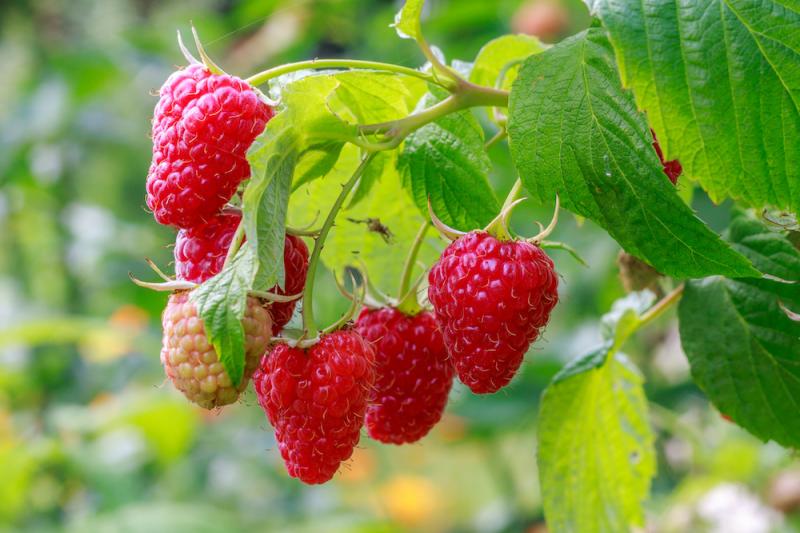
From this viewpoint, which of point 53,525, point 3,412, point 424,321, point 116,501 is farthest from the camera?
point 3,412

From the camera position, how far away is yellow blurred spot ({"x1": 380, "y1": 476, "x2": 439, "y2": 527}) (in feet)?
11.7

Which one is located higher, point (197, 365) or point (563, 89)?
point (563, 89)

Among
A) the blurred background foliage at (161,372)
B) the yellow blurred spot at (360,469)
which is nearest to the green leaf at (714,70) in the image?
the blurred background foliage at (161,372)

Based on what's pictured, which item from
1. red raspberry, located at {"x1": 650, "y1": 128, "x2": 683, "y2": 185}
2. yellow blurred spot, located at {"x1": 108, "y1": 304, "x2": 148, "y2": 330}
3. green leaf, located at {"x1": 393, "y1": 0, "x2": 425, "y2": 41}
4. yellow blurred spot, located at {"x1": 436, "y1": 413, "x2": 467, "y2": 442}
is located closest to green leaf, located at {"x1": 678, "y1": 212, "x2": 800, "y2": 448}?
red raspberry, located at {"x1": 650, "y1": 128, "x2": 683, "y2": 185}

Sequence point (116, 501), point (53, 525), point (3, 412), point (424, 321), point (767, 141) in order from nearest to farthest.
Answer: point (767, 141), point (424, 321), point (116, 501), point (53, 525), point (3, 412)

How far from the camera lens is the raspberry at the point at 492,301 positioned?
0.77 m

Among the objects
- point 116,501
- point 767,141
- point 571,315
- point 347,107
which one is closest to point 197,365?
point 347,107

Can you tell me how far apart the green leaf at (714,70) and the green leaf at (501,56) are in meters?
0.25

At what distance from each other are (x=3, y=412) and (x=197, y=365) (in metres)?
2.35

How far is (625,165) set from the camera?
707mm

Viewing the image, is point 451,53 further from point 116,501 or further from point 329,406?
point 329,406

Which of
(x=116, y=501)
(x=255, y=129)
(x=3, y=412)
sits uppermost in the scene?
(x=255, y=129)

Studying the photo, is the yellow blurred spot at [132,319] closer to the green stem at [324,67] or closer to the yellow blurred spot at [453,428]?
the yellow blurred spot at [453,428]

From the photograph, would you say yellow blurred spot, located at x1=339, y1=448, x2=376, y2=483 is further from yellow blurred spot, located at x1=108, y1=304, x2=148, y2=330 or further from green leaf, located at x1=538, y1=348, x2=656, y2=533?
green leaf, located at x1=538, y1=348, x2=656, y2=533
